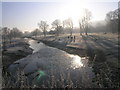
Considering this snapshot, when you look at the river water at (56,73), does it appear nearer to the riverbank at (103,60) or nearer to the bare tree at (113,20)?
the riverbank at (103,60)

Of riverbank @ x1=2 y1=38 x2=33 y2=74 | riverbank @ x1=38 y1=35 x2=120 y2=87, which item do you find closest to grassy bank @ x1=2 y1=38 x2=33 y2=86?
riverbank @ x1=2 y1=38 x2=33 y2=74

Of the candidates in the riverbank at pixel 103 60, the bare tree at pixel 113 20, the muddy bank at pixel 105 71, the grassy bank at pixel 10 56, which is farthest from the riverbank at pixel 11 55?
the bare tree at pixel 113 20

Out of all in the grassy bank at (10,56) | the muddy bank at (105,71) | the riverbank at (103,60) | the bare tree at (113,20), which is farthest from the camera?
the bare tree at (113,20)

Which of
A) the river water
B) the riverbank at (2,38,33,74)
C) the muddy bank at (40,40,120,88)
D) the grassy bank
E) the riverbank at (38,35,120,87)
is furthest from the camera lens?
the riverbank at (2,38,33,74)

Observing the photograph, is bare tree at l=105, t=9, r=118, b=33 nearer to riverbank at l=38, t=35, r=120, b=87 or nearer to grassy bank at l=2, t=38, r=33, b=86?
riverbank at l=38, t=35, r=120, b=87

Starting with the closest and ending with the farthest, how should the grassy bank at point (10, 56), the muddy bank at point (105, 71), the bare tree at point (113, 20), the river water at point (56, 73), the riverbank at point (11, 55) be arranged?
the river water at point (56, 73)
the muddy bank at point (105, 71)
the grassy bank at point (10, 56)
the riverbank at point (11, 55)
the bare tree at point (113, 20)

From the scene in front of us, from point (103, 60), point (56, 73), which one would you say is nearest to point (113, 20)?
point (103, 60)

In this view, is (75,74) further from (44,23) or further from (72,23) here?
(44,23)

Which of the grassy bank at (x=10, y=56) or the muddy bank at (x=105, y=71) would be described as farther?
the grassy bank at (x=10, y=56)

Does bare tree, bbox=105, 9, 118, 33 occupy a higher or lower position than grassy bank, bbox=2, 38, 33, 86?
higher

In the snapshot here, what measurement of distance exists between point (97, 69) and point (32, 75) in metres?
8.04

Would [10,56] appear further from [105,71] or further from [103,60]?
[105,71]

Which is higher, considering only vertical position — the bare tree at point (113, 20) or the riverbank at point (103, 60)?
the bare tree at point (113, 20)

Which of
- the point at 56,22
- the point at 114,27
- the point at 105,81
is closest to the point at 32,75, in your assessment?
the point at 105,81
